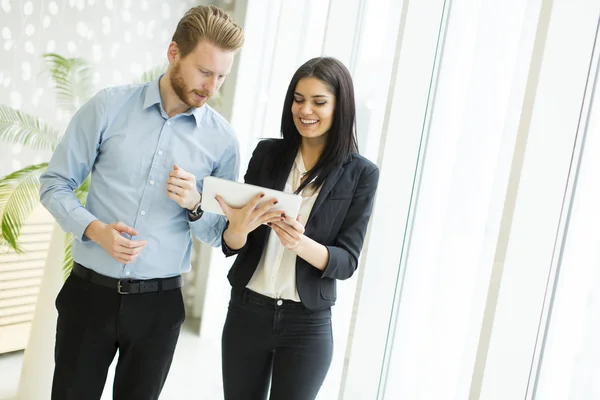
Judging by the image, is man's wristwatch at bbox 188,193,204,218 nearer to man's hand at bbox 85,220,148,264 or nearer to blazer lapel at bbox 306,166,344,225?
man's hand at bbox 85,220,148,264

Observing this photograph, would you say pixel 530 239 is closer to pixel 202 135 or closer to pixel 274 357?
pixel 274 357

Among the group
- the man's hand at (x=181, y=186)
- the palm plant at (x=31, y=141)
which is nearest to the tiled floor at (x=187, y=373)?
the palm plant at (x=31, y=141)

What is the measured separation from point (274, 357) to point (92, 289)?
561mm

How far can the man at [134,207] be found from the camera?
1.67 meters

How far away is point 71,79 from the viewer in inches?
118

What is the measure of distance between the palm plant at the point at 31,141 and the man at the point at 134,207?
1.09 meters

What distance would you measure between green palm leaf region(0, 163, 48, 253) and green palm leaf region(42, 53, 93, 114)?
1.26 feet

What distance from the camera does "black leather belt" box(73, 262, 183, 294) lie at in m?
1.67

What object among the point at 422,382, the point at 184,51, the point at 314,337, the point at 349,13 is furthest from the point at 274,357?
the point at 349,13

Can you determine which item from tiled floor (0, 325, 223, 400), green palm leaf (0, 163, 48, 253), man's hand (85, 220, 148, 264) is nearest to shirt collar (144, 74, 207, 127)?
man's hand (85, 220, 148, 264)

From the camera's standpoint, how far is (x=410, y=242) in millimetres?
2061

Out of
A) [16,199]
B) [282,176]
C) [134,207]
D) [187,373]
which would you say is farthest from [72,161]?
[187,373]

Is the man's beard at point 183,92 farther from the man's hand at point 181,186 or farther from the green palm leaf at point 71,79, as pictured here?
the green palm leaf at point 71,79

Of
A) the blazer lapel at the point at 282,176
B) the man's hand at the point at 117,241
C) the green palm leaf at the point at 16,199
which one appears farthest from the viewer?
the green palm leaf at the point at 16,199
